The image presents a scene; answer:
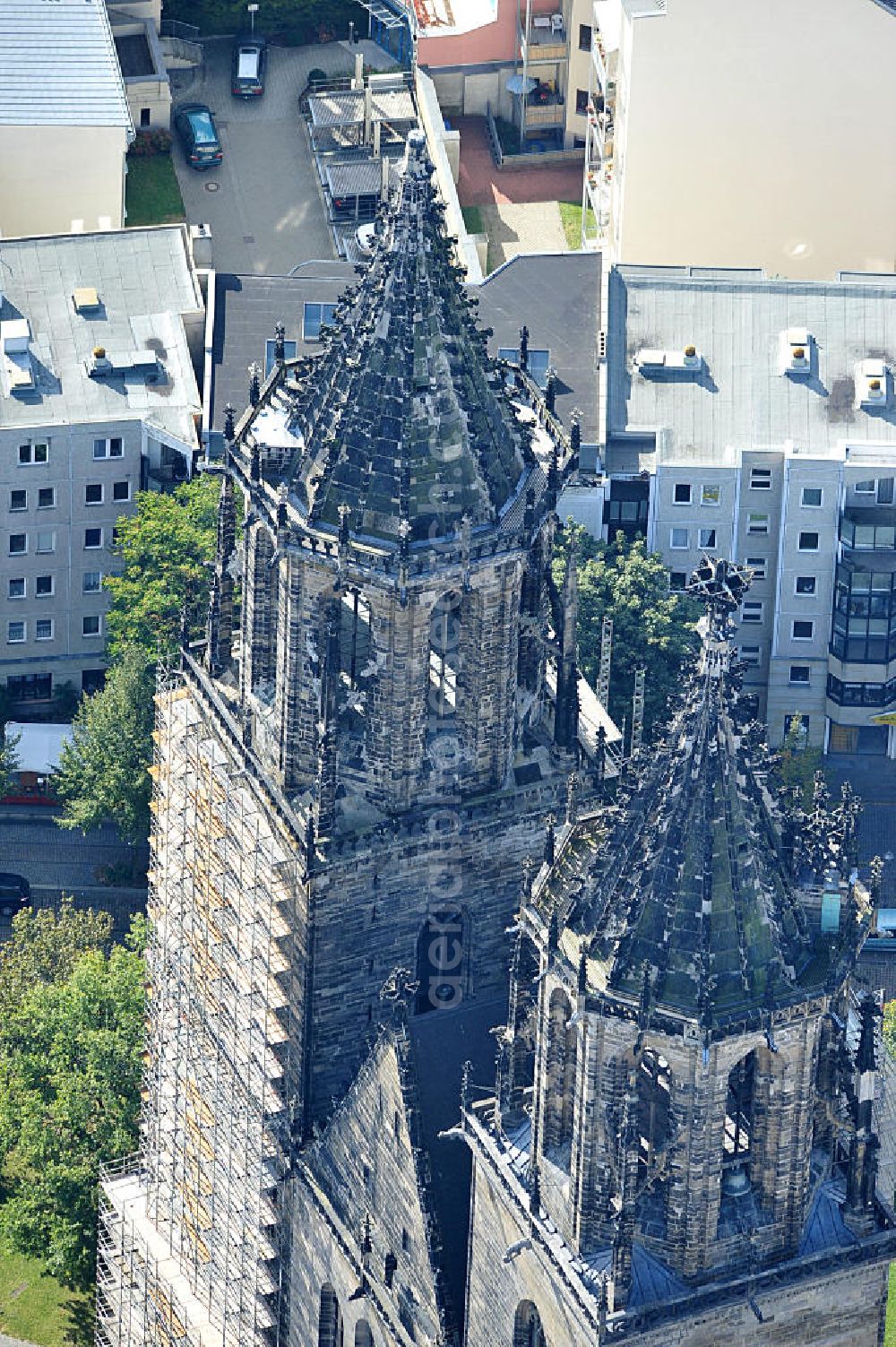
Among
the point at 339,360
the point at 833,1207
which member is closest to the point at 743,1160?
the point at 833,1207

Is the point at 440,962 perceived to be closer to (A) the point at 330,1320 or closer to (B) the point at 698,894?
(A) the point at 330,1320

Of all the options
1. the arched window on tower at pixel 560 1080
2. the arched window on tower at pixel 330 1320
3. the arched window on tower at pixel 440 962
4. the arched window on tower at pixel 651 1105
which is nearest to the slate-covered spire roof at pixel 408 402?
the arched window on tower at pixel 440 962

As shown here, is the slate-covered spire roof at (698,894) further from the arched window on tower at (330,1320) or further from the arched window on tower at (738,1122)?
the arched window on tower at (330,1320)

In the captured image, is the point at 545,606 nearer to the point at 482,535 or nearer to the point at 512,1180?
the point at 482,535

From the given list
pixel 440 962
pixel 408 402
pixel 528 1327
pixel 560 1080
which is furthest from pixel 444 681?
pixel 528 1327

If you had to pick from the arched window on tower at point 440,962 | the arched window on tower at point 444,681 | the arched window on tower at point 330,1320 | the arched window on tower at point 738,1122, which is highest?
the arched window on tower at point 444,681

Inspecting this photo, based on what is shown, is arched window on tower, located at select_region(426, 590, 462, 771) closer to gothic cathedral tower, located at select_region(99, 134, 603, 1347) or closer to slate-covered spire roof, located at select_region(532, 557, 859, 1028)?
gothic cathedral tower, located at select_region(99, 134, 603, 1347)

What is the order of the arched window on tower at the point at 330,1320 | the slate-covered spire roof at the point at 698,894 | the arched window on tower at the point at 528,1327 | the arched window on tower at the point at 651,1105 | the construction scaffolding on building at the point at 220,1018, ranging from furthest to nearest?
the arched window on tower at the point at 330,1320, the construction scaffolding on building at the point at 220,1018, the arched window on tower at the point at 528,1327, the arched window on tower at the point at 651,1105, the slate-covered spire roof at the point at 698,894
